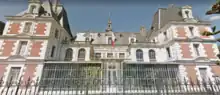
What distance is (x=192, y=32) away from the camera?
47.6 feet

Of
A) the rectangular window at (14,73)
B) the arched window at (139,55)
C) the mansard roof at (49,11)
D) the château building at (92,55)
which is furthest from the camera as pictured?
the arched window at (139,55)

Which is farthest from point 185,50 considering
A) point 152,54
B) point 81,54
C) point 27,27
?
point 27,27

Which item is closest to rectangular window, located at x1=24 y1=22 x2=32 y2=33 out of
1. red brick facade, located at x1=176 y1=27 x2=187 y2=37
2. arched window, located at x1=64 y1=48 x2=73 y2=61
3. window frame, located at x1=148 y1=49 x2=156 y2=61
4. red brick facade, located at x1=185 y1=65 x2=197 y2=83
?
arched window, located at x1=64 y1=48 x2=73 y2=61

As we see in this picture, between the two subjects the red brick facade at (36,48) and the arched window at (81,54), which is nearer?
the red brick facade at (36,48)

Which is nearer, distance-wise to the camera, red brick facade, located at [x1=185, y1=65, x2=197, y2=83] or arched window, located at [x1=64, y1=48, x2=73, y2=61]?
red brick facade, located at [x1=185, y1=65, x2=197, y2=83]

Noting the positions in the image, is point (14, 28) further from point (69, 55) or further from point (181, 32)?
point (181, 32)

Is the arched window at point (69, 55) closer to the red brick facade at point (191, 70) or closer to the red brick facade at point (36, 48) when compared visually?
the red brick facade at point (36, 48)

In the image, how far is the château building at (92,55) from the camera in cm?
1201

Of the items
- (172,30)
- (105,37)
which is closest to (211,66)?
(172,30)

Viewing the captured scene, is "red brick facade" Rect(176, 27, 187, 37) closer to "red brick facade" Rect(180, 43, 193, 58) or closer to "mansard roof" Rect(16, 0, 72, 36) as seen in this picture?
"red brick facade" Rect(180, 43, 193, 58)

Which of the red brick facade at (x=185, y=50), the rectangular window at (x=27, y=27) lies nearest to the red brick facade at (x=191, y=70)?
the red brick facade at (x=185, y=50)

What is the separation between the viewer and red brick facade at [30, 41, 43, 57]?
492 inches

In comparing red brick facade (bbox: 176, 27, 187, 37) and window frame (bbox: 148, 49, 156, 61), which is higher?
red brick facade (bbox: 176, 27, 187, 37)

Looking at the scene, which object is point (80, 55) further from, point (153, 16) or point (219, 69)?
point (219, 69)
